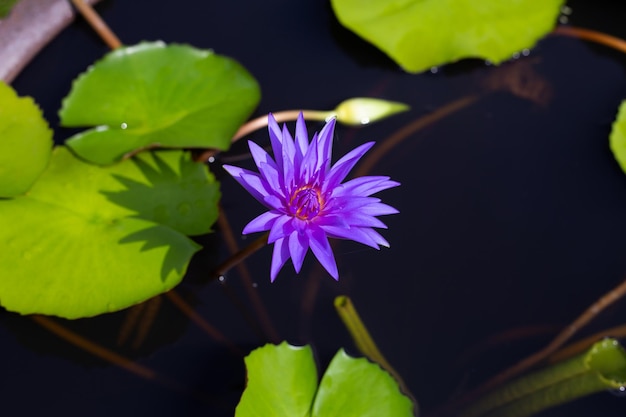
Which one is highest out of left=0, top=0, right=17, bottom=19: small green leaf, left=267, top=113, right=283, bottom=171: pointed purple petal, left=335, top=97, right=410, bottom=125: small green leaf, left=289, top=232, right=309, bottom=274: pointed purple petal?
left=0, top=0, right=17, bottom=19: small green leaf

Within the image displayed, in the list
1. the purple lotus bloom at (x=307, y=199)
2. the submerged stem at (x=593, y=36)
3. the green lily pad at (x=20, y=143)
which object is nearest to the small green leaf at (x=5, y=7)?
the green lily pad at (x=20, y=143)

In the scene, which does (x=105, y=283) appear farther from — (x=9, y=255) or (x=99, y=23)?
(x=99, y=23)

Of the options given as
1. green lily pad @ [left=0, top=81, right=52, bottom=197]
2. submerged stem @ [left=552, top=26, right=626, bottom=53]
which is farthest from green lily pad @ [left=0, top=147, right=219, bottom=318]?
submerged stem @ [left=552, top=26, right=626, bottom=53]

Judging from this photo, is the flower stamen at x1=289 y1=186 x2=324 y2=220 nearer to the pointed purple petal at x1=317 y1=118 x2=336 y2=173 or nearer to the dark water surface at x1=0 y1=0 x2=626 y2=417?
the pointed purple petal at x1=317 y1=118 x2=336 y2=173

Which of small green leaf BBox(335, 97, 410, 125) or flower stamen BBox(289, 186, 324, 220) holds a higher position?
flower stamen BBox(289, 186, 324, 220)

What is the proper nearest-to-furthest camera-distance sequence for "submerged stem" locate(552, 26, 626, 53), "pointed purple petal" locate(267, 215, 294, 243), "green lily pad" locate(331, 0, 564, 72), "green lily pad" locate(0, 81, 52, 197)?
1. "pointed purple petal" locate(267, 215, 294, 243)
2. "green lily pad" locate(0, 81, 52, 197)
3. "green lily pad" locate(331, 0, 564, 72)
4. "submerged stem" locate(552, 26, 626, 53)

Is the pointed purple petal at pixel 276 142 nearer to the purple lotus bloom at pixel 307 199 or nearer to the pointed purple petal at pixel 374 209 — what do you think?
the purple lotus bloom at pixel 307 199
